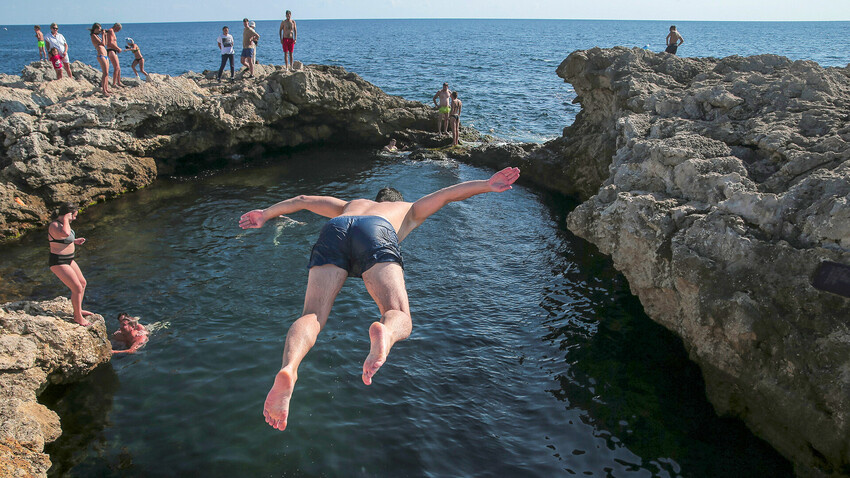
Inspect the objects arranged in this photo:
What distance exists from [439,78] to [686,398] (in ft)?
148

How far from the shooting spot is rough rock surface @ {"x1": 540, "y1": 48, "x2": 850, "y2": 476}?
246 inches

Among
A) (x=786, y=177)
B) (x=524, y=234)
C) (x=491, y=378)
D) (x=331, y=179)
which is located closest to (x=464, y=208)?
(x=524, y=234)

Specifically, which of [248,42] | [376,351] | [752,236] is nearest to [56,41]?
[248,42]

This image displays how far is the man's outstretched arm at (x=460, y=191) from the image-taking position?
603 centimetres

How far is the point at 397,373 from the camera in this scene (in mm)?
8641

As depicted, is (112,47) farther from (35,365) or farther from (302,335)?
(302,335)

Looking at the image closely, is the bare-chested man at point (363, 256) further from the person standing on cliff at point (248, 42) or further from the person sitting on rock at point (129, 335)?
the person standing on cliff at point (248, 42)

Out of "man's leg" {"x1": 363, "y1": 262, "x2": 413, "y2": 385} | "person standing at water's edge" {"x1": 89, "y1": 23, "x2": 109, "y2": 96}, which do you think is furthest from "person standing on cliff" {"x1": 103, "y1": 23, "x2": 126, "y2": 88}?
"man's leg" {"x1": 363, "y1": 262, "x2": 413, "y2": 385}

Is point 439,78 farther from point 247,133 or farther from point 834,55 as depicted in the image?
point 834,55

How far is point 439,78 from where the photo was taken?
49.8 m

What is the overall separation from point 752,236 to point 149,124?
690 inches

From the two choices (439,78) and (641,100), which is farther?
(439,78)

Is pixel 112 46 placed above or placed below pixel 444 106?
above

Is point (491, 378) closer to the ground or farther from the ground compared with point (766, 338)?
closer to the ground
